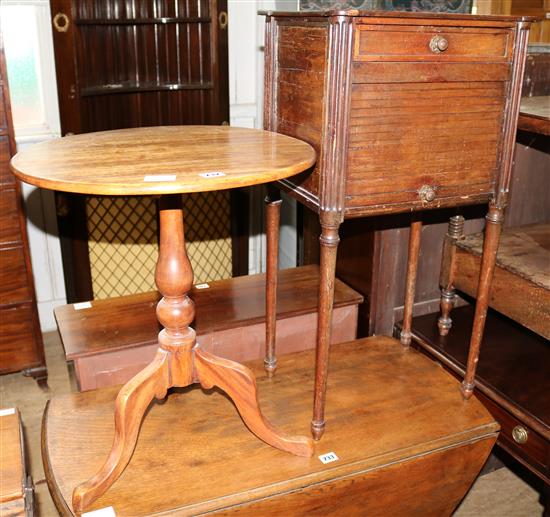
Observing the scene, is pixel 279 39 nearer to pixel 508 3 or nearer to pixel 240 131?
pixel 240 131

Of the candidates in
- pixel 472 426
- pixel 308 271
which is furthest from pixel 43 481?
pixel 472 426

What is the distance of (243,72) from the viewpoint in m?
3.74

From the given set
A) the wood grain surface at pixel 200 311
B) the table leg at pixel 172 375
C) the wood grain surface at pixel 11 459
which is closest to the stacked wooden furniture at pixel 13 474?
the wood grain surface at pixel 11 459

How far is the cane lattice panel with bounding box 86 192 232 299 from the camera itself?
3484 millimetres

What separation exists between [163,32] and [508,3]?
2.04 meters

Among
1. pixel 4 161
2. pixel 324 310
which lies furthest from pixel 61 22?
pixel 324 310

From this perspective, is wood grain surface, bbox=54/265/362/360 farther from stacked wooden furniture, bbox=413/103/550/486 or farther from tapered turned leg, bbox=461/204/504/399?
tapered turned leg, bbox=461/204/504/399

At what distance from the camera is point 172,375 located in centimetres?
177

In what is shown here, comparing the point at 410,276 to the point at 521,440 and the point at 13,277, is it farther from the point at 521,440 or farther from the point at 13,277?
the point at 13,277

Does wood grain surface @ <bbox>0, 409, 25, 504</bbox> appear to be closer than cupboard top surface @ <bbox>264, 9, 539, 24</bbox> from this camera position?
No

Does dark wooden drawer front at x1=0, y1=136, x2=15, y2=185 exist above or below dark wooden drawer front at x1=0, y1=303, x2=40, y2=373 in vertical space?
above

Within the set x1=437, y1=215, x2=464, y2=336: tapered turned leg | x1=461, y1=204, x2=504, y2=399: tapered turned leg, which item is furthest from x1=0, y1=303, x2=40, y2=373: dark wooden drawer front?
x1=461, y1=204, x2=504, y2=399: tapered turned leg

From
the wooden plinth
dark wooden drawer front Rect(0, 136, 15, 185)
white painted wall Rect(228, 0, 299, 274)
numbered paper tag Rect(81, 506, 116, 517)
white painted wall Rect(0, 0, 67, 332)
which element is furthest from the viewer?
white painted wall Rect(228, 0, 299, 274)

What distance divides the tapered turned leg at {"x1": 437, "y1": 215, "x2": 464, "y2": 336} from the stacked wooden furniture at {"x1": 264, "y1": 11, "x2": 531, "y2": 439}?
1.74ft
